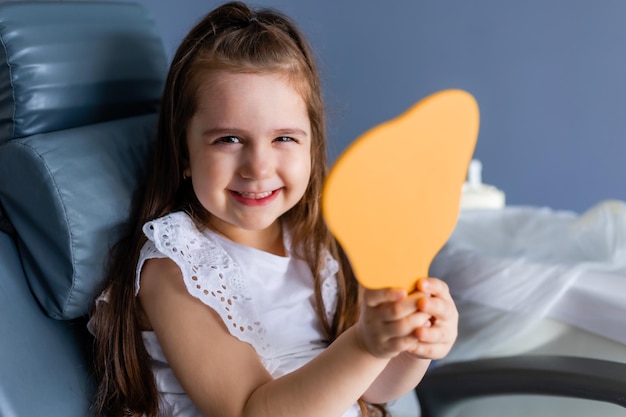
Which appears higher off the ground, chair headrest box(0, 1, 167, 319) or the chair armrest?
chair headrest box(0, 1, 167, 319)

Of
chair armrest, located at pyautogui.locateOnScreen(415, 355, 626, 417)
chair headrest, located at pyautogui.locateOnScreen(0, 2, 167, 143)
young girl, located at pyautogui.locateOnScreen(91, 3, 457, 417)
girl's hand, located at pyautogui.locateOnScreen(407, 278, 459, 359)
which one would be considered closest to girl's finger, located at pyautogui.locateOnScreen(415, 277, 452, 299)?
girl's hand, located at pyautogui.locateOnScreen(407, 278, 459, 359)

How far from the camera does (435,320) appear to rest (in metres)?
0.84

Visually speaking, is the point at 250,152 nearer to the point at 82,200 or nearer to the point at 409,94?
the point at 82,200

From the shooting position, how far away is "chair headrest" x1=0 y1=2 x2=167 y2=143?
108cm

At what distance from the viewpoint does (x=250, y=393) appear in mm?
970

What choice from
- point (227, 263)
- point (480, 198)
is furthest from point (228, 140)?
point (480, 198)

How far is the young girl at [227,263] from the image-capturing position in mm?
987

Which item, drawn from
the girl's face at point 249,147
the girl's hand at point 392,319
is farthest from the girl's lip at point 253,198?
the girl's hand at point 392,319

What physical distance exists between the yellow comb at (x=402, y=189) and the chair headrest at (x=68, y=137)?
43cm

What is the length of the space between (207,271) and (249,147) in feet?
0.57

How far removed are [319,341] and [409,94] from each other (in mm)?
1128

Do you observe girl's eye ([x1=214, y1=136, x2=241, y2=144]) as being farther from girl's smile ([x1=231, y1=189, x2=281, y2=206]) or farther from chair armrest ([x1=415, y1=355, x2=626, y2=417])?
chair armrest ([x1=415, y1=355, x2=626, y2=417])

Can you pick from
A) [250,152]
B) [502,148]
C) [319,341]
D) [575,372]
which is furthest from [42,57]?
[502,148]

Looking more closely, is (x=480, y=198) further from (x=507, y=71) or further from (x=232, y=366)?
(x=232, y=366)
